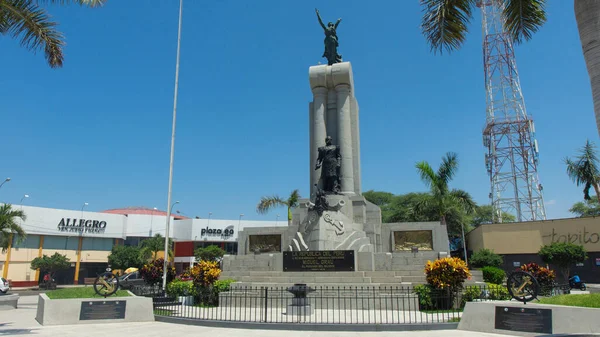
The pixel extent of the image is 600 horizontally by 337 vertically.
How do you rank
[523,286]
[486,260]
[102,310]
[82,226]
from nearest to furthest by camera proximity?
[523,286] < [102,310] < [486,260] < [82,226]

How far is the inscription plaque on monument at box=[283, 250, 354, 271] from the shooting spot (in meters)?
17.5

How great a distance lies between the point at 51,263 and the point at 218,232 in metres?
21.9

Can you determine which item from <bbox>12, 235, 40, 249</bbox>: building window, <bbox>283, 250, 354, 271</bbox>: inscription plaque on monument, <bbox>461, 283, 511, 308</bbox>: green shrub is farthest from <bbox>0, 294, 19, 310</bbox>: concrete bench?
<bbox>12, 235, 40, 249</bbox>: building window

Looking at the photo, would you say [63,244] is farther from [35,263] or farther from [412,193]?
[412,193]

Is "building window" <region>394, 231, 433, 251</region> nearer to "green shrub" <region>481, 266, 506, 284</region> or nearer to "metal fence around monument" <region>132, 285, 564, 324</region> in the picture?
"green shrub" <region>481, 266, 506, 284</region>

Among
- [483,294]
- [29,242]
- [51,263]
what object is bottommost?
[483,294]

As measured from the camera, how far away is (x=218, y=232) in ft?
198

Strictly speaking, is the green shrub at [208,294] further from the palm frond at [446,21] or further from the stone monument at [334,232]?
the palm frond at [446,21]

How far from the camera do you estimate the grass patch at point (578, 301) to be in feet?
29.1

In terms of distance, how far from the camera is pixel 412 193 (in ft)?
194

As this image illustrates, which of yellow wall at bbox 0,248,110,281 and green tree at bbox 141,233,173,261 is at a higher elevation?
green tree at bbox 141,233,173,261

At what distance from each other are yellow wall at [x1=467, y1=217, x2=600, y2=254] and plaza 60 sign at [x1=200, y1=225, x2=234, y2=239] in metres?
35.6

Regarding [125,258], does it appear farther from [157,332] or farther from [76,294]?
[157,332]

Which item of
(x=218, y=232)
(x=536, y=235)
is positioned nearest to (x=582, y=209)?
(x=536, y=235)
